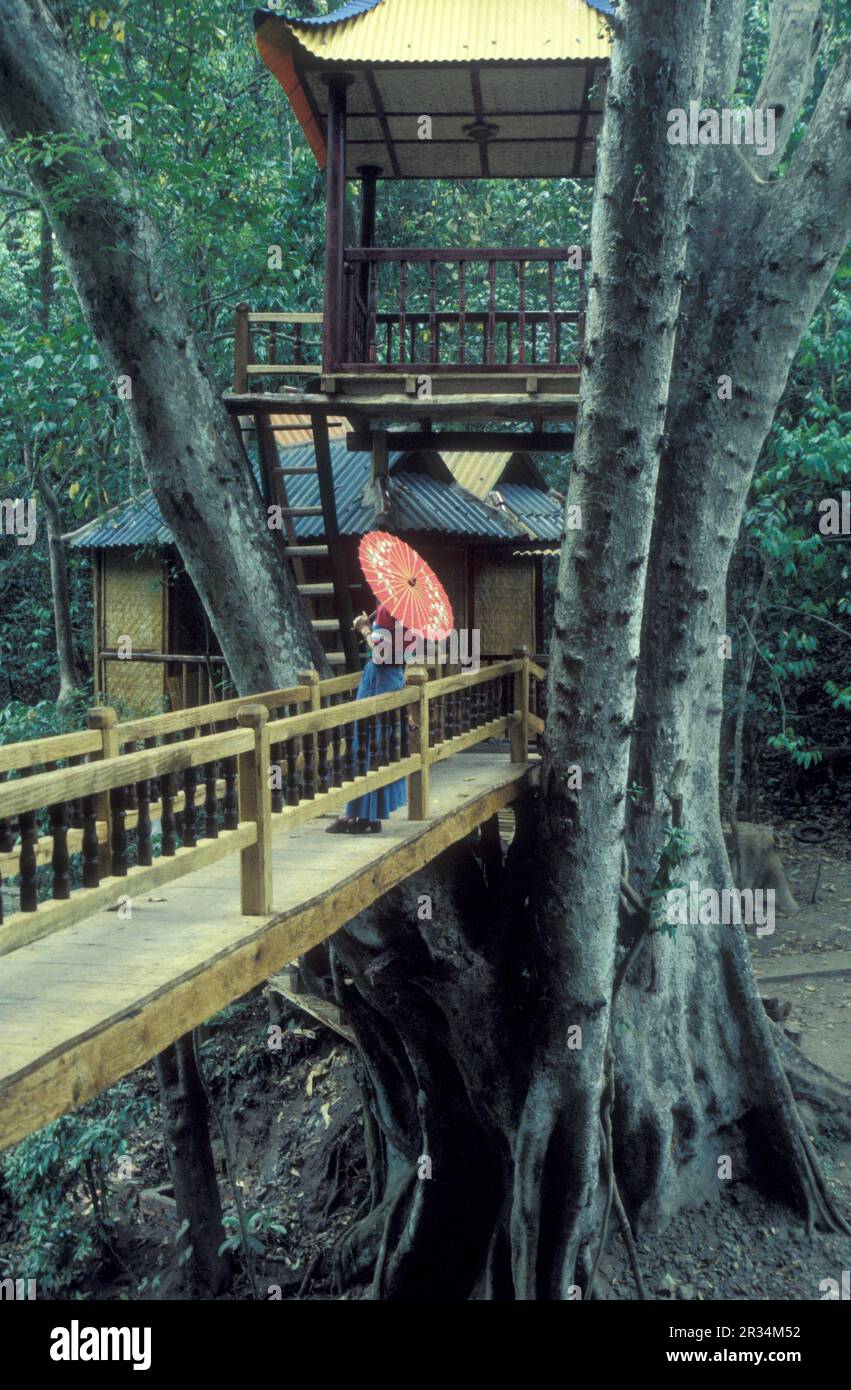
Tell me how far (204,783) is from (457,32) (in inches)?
251

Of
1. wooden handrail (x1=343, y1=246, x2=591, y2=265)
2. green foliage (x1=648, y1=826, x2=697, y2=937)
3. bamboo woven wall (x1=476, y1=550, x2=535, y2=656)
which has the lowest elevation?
green foliage (x1=648, y1=826, x2=697, y2=937)

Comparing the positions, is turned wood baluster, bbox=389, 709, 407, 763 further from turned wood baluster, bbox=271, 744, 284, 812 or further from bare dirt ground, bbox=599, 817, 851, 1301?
bare dirt ground, bbox=599, 817, 851, 1301

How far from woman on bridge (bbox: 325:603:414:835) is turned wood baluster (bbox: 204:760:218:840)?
1.67 meters

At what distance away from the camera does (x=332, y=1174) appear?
10.8 metres

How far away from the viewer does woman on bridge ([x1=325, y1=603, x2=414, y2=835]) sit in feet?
21.9

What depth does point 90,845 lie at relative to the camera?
4.27 m

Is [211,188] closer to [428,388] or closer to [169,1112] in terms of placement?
[428,388]

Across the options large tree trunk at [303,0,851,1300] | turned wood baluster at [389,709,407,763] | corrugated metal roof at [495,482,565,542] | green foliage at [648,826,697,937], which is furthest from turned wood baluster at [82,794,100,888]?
corrugated metal roof at [495,482,565,542]

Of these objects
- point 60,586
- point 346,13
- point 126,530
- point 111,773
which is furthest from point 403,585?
point 60,586

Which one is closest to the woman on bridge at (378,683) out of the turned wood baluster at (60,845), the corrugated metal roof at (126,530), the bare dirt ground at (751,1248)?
the turned wood baluster at (60,845)

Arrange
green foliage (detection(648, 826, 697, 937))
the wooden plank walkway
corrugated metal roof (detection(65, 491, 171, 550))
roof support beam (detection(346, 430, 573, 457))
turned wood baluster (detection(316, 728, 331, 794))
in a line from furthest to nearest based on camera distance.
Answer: corrugated metal roof (detection(65, 491, 171, 550))
roof support beam (detection(346, 430, 573, 457))
green foliage (detection(648, 826, 697, 937))
turned wood baluster (detection(316, 728, 331, 794))
the wooden plank walkway

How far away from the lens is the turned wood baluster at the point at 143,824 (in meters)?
4.47

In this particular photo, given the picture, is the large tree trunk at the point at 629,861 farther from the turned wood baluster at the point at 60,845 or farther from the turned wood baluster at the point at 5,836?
the turned wood baluster at the point at 5,836

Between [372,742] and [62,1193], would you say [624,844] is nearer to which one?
[372,742]
